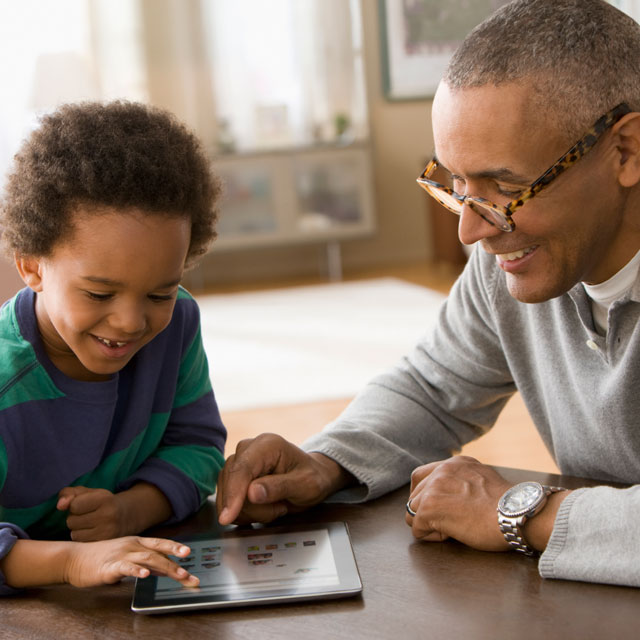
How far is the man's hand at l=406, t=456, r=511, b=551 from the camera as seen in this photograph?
0.97 metres

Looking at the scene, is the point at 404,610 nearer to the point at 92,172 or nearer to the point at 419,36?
the point at 92,172

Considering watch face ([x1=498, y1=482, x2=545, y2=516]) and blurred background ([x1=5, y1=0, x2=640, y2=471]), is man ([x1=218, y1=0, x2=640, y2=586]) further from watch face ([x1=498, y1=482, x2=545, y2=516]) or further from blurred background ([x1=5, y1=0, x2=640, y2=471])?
blurred background ([x1=5, y1=0, x2=640, y2=471])

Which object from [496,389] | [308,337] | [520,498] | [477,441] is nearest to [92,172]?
[520,498]

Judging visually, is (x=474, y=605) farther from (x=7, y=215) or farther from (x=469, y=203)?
(x=7, y=215)

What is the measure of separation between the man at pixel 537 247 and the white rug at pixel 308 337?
2.55 metres

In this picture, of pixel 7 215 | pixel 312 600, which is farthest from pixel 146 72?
pixel 312 600

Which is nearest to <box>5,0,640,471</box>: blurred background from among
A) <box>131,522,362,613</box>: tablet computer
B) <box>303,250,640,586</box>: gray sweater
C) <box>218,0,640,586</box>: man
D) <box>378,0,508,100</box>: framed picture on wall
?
<box>378,0,508,100</box>: framed picture on wall

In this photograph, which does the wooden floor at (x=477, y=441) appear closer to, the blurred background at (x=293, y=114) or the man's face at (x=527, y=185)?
the man's face at (x=527, y=185)

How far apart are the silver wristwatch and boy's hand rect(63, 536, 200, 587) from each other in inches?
11.9

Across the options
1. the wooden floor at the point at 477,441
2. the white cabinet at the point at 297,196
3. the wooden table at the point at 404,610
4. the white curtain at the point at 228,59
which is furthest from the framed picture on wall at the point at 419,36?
the wooden table at the point at 404,610

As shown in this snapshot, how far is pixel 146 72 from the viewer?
6902 millimetres

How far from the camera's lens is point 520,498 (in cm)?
98

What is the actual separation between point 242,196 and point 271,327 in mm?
1775

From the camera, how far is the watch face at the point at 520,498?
0.96m
